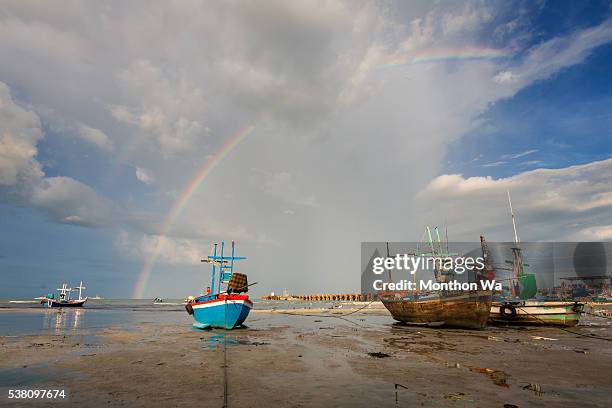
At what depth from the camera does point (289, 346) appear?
18578mm

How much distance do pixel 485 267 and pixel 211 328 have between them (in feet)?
125

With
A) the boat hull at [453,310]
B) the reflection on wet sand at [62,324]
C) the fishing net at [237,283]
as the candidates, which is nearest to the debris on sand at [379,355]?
the fishing net at [237,283]

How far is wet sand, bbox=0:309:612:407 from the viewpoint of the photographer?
8.27 metres

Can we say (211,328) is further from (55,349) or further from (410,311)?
(410,311)

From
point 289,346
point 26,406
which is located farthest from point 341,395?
point 289,346

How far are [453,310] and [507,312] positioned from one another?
27.9ft

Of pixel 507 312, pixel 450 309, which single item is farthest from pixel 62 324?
pixel 507 312

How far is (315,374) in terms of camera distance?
11172 millimetres

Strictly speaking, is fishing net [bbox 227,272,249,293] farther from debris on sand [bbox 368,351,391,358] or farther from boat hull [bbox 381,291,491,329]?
boat hull [bbox 381,291,491,329]

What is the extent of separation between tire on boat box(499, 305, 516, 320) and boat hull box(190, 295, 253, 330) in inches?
993

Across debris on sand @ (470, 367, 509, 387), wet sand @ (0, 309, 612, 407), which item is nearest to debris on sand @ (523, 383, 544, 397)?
wet sand @ (0, 309, 612, 407)

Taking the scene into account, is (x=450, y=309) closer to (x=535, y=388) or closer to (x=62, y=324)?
(x=535, y=388)

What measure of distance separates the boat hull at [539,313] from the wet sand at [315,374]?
13.7 m

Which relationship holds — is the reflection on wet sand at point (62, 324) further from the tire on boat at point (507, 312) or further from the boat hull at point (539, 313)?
the boat hull at point (539, 313)
